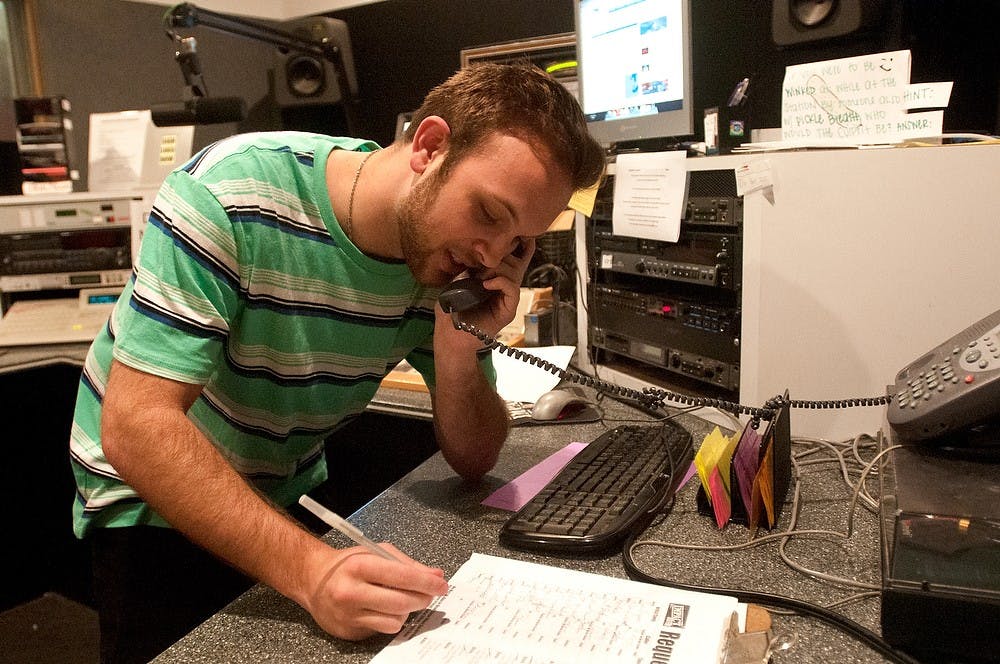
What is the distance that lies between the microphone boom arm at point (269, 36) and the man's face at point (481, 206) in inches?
48.6

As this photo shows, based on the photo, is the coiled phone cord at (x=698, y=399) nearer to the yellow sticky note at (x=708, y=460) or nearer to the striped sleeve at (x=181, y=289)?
the yellow sticky note at (x=708, y=460)

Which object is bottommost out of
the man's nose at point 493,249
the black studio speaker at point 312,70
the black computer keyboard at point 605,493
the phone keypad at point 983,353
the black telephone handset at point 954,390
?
the black computer keyboard at point 605,493

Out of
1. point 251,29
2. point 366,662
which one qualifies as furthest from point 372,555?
point 251,29

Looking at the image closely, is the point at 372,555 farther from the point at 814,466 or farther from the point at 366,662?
the point at 814,466

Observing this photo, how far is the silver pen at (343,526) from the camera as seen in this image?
2.12ft

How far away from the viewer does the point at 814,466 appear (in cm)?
103

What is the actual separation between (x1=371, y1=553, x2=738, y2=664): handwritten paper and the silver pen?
0.22 ft

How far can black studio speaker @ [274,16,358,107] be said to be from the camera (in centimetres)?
248

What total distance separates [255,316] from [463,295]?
0.90ft

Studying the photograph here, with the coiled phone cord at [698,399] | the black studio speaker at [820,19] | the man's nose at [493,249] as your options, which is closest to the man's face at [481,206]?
the man's nose at [493,249]

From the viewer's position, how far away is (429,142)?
0.96 metres

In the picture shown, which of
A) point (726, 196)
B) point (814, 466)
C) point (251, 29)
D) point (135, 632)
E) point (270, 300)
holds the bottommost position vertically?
point (135, 632)

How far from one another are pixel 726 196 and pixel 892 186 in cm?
24

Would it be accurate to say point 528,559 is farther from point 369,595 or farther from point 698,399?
point 698,399
